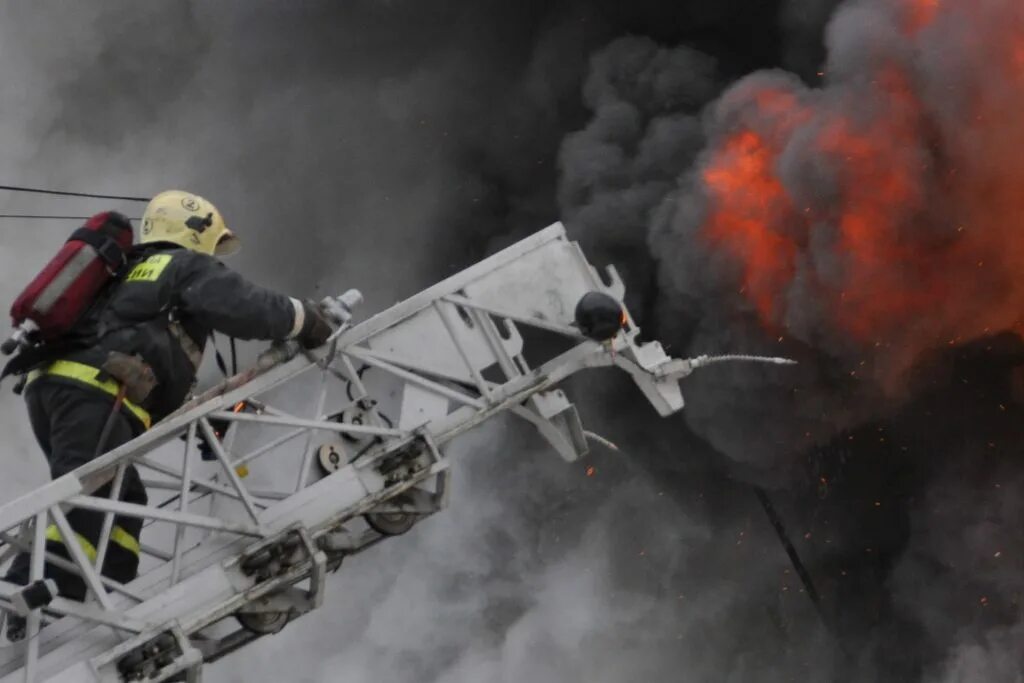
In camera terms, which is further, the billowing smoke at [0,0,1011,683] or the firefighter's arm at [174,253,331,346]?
the billowing smoke at [0,0,1011,683]

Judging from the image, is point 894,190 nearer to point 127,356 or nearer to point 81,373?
point 127,356

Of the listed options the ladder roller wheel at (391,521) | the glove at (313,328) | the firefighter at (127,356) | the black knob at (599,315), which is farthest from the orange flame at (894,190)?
the firefighter at (127,356)

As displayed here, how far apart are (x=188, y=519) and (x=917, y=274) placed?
256 inches

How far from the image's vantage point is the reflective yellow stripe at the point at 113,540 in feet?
20.1

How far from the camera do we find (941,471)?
465 inches

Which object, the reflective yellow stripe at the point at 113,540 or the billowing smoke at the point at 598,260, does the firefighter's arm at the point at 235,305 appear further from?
the billowing smoke at the point at 598,260

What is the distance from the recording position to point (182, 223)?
261 inches

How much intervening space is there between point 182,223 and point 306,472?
1225mm

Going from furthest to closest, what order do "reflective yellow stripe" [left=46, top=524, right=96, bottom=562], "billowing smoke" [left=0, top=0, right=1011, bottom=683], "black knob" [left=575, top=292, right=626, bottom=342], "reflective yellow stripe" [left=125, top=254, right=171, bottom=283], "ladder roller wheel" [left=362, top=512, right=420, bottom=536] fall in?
"billowing smoke" [left=0, top=0, right=1011, bottom=683], "ladder roller wheel" [left=362, top=512, right=420, bottom=536], "black knob" [left=575, top=292, right=626, bottom=342], "reflective yellow stripe" [left=125, top=254, right=171, bottom=283], "reflective yellow stripe" [left=46, top=524, right=96, bottom=562]

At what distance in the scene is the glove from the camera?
248 inches

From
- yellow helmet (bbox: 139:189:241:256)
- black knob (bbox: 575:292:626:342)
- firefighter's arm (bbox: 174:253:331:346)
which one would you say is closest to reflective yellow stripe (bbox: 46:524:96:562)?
firefighter's arm (bbox: 174:253:331:346)

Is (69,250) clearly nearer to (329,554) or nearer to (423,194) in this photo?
(329,554)

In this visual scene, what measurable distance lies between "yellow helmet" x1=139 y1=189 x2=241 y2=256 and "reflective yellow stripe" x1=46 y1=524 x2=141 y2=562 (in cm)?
124

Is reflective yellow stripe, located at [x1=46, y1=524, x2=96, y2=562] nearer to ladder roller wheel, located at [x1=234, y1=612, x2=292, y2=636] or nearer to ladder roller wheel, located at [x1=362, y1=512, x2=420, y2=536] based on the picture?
ladder roller wheel, located at [x1=234, y1=612, x2=292, y2=636]
